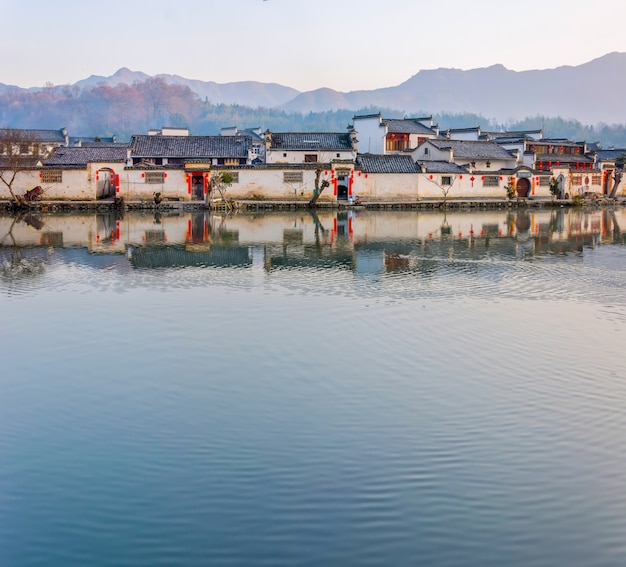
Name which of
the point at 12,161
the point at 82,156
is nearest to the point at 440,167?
the point at 82,156

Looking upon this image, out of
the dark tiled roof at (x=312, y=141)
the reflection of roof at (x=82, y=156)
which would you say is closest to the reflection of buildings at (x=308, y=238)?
the dark tiled roof at (x=312, y=141)

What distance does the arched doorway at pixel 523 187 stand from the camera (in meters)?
55.6

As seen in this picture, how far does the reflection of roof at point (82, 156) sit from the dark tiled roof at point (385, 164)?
15.8 m

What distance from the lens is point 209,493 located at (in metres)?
8.05

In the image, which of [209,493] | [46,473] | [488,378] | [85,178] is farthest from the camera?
[85,178]

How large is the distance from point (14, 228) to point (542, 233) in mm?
24189

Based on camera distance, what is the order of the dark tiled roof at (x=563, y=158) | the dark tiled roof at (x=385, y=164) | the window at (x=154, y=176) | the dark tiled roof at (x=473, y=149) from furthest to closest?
the dark tiled roof at (x=563, y=158)
the dark tiled roof at (x=473, y=149)
the dark tiled roof at (x=385, y=164)
the window at (x=154, y=176)

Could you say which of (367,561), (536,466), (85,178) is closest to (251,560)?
(367,561)

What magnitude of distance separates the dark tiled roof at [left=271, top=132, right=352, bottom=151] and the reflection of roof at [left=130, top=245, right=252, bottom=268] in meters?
24.3

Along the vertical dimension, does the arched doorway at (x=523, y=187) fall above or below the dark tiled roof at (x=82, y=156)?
below

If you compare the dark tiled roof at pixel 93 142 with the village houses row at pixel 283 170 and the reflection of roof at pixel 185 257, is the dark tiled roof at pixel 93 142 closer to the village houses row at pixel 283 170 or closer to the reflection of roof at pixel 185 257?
the village houses row at pixel 283 170

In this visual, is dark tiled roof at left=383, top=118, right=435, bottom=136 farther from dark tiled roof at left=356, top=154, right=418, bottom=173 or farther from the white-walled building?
dark tiled roof at left=356, top=154, right=418, bottom=173

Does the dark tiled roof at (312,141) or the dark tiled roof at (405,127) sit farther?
the dark tiled roof at (405,127)

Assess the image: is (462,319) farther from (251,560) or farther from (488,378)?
(251,560)
